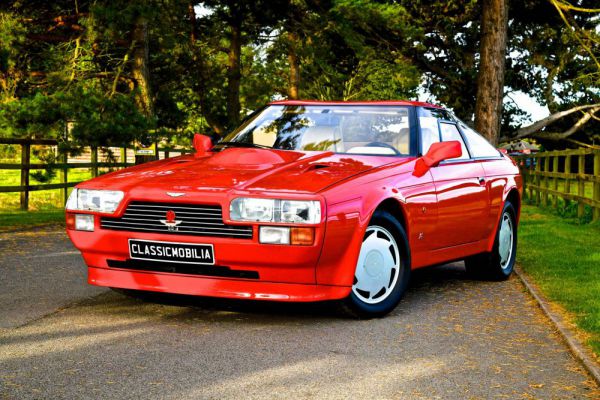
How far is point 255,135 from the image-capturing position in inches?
309

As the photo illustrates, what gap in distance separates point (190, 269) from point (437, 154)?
2212 mm

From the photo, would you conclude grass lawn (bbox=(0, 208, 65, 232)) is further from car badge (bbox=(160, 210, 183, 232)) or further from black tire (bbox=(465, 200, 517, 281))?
car badge (bbox=(160, 210, 183, 232))

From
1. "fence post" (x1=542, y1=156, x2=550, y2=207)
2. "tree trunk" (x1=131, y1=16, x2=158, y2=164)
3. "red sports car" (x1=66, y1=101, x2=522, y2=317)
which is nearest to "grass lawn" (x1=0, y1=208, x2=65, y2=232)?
"tree trunk" (x1=131, y1=16, x2=158, y2=164)

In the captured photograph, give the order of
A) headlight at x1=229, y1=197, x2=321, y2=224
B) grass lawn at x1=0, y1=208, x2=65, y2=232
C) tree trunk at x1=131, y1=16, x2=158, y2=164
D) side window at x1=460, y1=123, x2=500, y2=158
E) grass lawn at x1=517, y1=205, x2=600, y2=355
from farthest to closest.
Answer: tree trunk at x1=131, y1=16, x2=158, y2=164
grass lawn at x1=0, y1=208, x2=65, y2=232
side window at x1=460, y1=123, x2=500, y2=158
grass lawn at x1=517, y1=205, x2=600, y2=355
headlight at x1=229, y1=197, x2=321, y2=224

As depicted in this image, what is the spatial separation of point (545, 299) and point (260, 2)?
23.4m

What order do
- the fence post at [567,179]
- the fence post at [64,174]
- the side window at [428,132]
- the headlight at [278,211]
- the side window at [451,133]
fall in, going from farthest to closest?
1. the fence post at [64,174]
2. the fence post at [567,179]
3. the side window at [451,133]
4. the side window at [428,132]
5. the headlight at [278,211]

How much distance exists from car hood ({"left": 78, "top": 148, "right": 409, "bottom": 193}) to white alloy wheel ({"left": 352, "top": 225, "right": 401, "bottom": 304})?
0.49 meters

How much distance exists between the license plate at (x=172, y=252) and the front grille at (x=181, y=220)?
0.08 m

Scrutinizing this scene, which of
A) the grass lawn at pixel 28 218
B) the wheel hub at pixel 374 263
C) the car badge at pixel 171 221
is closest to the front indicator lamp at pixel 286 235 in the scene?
the car badge at pixel 171 221

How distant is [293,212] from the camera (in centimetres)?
600

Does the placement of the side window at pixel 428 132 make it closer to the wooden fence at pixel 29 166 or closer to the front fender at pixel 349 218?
the front fender at pixel 349 218

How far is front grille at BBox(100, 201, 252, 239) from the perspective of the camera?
611cm

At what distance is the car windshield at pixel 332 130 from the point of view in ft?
24.7

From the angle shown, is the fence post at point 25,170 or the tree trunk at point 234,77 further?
the tree trunk at point 234,77
